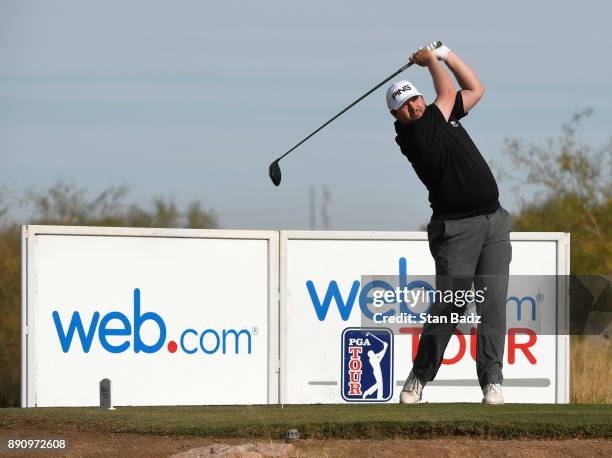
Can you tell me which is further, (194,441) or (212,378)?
(212,378)

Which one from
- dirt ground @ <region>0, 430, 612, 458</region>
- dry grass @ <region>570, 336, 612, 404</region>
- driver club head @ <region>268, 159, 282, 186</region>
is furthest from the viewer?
dry grass @ <region>570, 336, 612, 404</region>

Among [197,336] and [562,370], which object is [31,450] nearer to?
[197,336]

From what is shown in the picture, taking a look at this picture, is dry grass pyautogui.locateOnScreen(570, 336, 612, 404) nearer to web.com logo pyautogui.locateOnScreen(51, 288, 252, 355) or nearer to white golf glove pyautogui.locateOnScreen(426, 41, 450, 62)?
web.com logo pyautogui.locateOnScreen(51, 288, 252, 355)

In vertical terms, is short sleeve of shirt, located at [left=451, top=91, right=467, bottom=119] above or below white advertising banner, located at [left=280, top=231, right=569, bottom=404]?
above

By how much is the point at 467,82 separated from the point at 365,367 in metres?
4.19

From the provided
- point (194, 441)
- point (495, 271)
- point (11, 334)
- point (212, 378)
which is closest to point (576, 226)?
point (11, 334)

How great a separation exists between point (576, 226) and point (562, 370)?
34.9 ft

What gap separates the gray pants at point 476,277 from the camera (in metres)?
8.61

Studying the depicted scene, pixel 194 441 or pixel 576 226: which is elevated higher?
pixel 576 226

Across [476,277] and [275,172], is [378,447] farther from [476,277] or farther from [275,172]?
[275,172]

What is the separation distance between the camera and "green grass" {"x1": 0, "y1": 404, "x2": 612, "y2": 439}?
301 inches

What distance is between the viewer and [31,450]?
7457 millimetres

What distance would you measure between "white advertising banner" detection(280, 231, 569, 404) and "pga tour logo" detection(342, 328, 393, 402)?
19 mm

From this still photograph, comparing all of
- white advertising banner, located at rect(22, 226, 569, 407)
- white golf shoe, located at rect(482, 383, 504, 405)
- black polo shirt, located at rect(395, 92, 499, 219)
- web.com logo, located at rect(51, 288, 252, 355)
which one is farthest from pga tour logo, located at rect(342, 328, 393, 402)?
black polo shirt, located at rect(395, 92, 499, 219)
